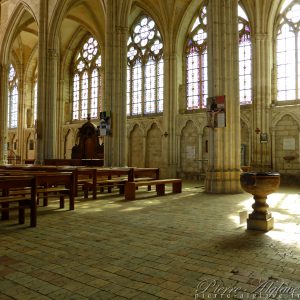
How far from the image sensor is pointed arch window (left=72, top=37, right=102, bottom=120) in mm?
23625

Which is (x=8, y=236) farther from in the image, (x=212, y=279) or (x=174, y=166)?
(x=174, y=166)

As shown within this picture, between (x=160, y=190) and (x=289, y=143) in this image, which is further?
(x=289, y=143)

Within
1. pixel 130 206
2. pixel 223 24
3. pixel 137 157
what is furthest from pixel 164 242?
pixel 137 157

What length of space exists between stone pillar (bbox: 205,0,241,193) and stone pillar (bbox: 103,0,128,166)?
466cm

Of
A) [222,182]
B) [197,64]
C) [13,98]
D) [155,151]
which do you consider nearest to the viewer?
[222,182]

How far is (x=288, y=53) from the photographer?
1611cm

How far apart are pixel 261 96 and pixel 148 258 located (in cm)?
1396

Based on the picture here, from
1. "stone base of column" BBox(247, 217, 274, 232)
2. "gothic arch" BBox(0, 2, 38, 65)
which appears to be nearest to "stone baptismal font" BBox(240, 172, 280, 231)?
"stone base of column" BBox(247, 217, 274, 232)

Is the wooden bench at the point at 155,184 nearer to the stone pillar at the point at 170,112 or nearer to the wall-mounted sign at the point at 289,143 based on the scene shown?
the wall-mounted sign at the point at 289,143

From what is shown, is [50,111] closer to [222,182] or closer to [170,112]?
[170,112]

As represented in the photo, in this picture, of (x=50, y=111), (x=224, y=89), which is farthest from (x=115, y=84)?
(x=224, y=89)

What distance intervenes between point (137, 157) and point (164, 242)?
651 inches

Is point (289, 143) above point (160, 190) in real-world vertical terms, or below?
above

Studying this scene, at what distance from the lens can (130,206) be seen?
24.0 feet
